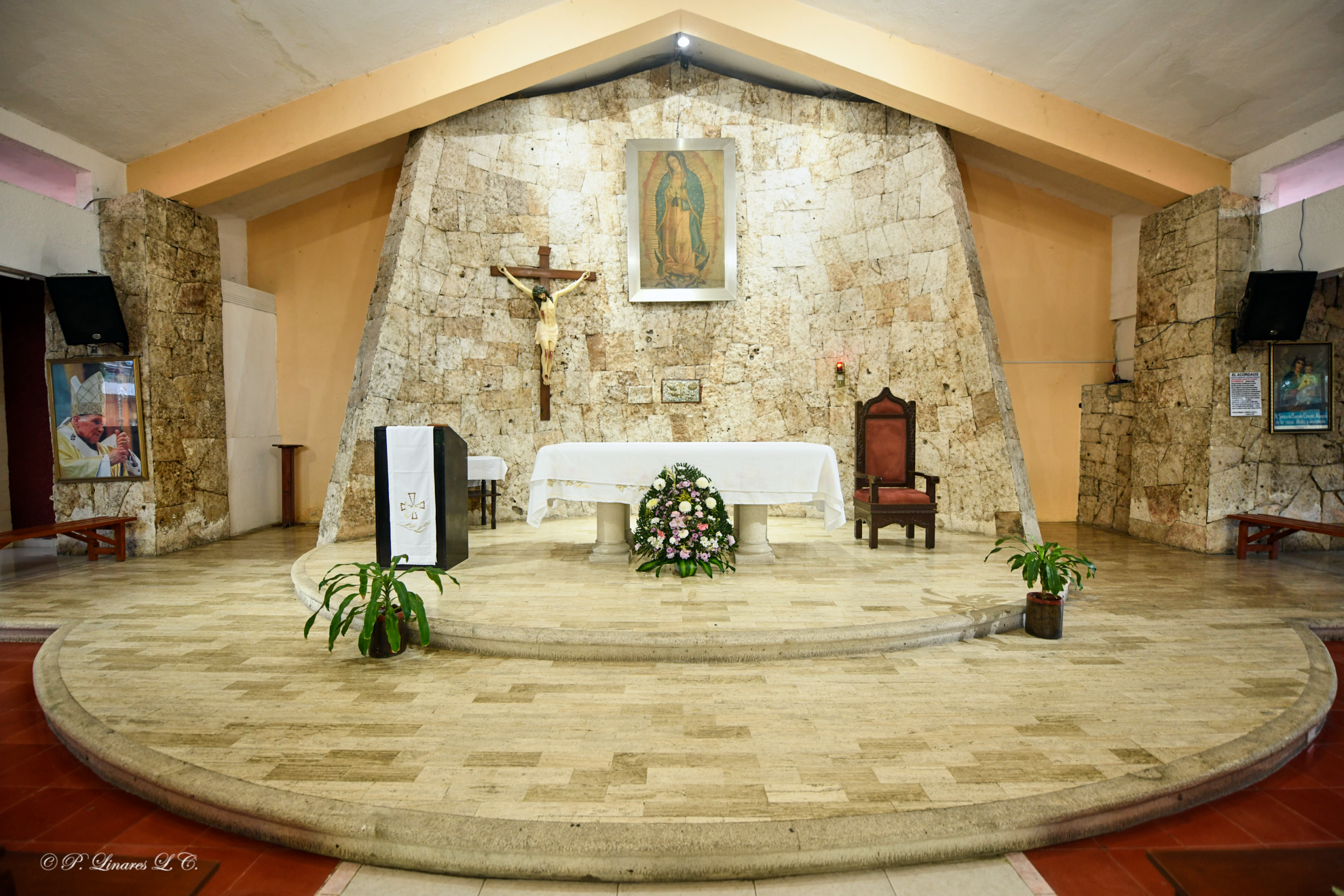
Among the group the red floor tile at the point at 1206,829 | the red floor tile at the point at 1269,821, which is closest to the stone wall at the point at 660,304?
the red floor tile at the point at 1269,821

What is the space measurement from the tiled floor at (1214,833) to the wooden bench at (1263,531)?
3.83 m

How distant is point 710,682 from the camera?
3.00 m

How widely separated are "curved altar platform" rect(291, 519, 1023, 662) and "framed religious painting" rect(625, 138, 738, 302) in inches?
129

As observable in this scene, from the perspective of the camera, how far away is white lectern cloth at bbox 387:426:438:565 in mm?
4359

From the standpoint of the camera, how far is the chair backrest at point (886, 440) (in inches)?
227

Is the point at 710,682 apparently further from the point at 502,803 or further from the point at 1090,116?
the point at 1090,116

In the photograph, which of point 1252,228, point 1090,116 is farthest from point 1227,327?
point 1090,116

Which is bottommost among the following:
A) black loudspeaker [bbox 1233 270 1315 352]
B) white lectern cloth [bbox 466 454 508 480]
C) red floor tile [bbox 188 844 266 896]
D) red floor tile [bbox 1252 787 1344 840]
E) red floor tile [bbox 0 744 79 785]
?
red floor tile [bbox 1252 787 1344 840]

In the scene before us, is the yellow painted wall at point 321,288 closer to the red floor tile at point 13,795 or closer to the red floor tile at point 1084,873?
the red floor tile at point 13,795

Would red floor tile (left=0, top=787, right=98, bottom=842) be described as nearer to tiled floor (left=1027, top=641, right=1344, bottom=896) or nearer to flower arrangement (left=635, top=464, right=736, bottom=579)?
flower arrangement (left=635, top=464, right=736, bottom=579)

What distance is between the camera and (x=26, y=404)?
6645 millimetres

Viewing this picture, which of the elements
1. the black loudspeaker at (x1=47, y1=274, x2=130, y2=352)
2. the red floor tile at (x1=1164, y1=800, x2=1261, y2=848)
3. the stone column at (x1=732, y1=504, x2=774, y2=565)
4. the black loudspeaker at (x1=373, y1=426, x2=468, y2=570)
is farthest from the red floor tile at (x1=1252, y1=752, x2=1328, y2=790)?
the black loudspeaker at (x1=47, y1=274, x2=130, y2=352)

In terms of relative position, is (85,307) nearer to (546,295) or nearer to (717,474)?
(546,295)

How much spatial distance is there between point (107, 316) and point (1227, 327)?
10.0 m
